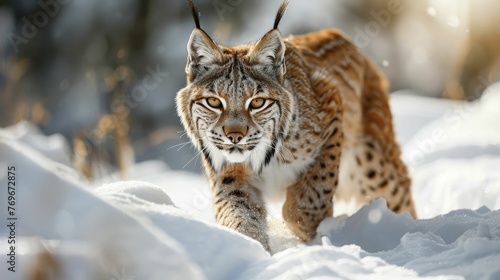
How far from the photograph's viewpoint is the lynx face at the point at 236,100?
3.77 m

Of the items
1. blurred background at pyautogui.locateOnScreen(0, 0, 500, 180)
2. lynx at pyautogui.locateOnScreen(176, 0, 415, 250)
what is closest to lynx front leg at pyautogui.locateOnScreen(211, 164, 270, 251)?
lynx at pyautogui.locateOnScreen(176, 0, 415, 250)

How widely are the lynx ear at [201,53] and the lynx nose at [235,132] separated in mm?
456

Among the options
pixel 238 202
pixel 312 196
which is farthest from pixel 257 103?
pixel 312 196

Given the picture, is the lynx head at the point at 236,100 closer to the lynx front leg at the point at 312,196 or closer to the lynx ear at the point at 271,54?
the lynx ear at the point at 271,54

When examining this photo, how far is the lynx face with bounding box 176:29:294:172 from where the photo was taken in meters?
3.77

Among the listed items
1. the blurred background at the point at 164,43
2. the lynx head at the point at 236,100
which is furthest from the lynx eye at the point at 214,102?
the blurred background at the point at 164,43

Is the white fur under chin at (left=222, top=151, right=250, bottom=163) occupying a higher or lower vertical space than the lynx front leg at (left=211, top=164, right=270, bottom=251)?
higher

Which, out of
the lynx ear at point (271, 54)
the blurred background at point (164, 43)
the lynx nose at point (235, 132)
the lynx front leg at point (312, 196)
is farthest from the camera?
the blurred background at point (164, 43)

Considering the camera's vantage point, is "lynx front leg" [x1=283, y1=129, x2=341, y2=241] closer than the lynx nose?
No

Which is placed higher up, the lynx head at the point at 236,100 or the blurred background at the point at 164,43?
the lynx head at the point at 236,100

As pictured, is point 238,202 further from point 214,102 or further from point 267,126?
point 214,102

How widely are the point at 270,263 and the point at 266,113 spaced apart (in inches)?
62.1

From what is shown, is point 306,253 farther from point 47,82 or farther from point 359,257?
point 47,82

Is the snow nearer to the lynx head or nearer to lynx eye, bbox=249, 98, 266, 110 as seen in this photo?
the lynx head
